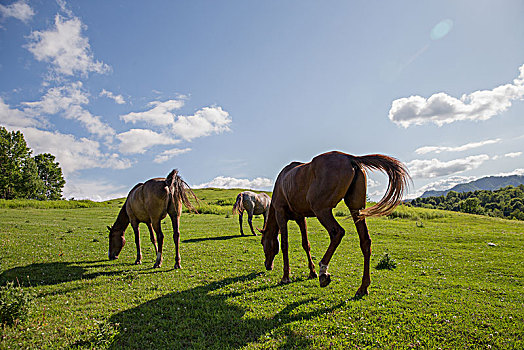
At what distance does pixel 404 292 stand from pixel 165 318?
5.97 meters

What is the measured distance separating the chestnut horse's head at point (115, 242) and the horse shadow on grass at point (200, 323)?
6.40 meters

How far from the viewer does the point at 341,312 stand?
5613mm

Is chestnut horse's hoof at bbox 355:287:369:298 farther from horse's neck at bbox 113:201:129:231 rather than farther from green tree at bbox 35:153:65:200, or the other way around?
green tree at bbox 35:153:65:200

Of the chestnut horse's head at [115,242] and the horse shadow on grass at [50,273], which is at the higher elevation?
the chestnut horse's head at [115,242]

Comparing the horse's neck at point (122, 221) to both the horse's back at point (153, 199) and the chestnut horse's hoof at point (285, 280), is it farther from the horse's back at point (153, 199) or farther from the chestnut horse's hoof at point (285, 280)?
the chestnut horse's hoof at point (285, 280)

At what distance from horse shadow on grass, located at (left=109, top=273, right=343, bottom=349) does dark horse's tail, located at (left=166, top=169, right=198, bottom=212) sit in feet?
13.4

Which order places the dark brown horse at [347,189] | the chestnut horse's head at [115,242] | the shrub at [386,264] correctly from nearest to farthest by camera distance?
the dark brown horse at [347,189]
the shrub at [386,264]
the chestnut horse's head at [115,242]

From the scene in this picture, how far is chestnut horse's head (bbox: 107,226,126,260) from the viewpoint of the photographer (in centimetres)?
1186

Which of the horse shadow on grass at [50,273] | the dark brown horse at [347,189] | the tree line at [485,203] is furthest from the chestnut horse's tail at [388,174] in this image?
the tree line at [485,203]

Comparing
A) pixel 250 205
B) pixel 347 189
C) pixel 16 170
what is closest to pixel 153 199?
pixel 347 189

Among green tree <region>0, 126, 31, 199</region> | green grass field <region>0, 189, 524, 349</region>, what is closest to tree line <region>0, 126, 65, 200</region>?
green tree <region>0, 126, 31, 199</region>

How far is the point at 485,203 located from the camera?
242 feet

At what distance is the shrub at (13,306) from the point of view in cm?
493

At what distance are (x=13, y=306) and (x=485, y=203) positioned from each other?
95748 mm
